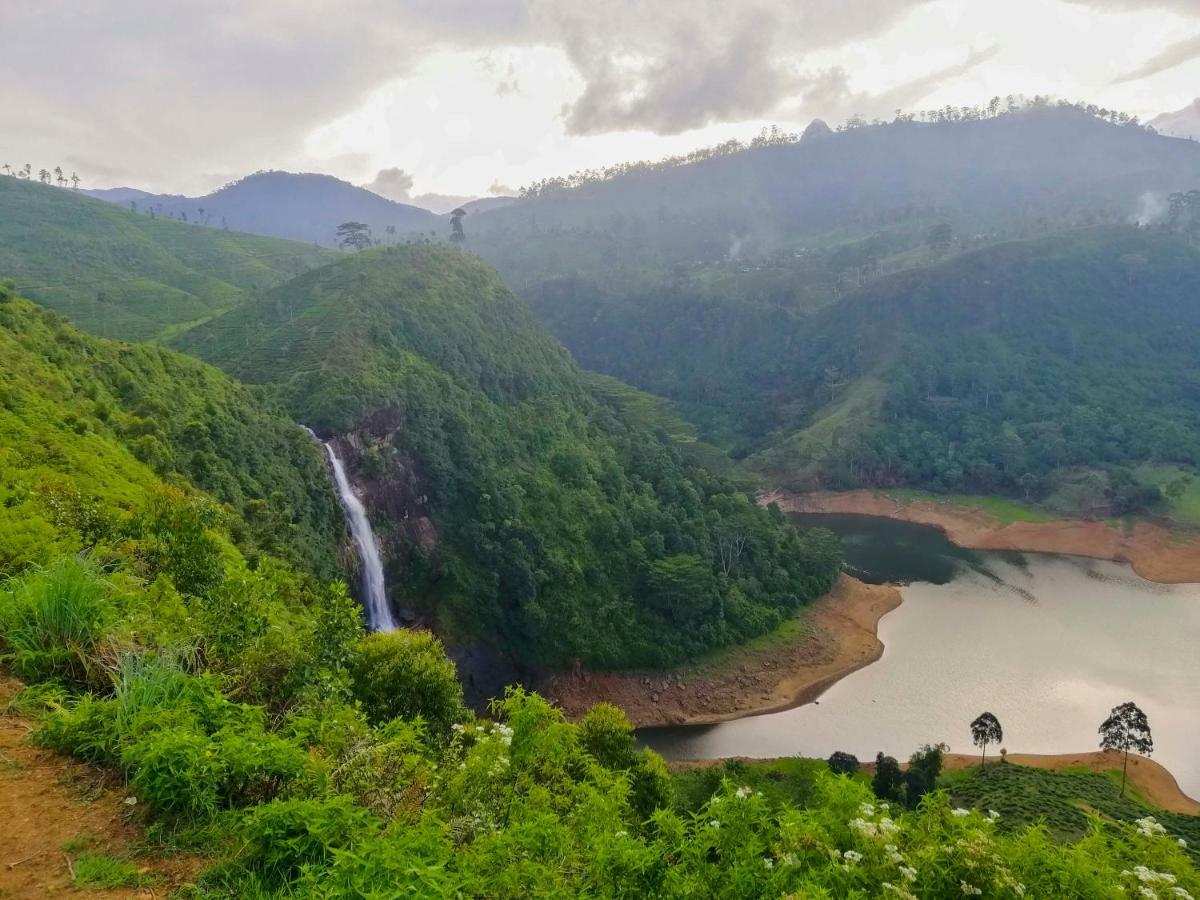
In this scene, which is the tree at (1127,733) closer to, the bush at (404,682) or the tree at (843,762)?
the tree at (843,762)

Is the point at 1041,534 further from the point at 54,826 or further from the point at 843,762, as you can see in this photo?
the point at 54,826

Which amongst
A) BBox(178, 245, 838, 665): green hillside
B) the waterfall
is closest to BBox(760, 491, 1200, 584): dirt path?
BBox(178, 245, 838, 665): green hillside

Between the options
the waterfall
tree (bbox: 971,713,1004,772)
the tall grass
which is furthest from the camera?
the waterfall

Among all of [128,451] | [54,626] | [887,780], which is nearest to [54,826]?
[54,626]

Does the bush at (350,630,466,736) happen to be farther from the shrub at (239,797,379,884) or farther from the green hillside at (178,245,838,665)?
the green hillside at (178,245,838,665)

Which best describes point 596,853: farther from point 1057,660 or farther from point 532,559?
point 1057,660
